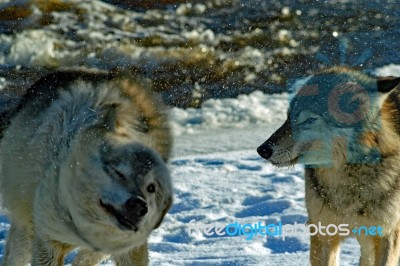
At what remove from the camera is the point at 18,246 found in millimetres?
4309

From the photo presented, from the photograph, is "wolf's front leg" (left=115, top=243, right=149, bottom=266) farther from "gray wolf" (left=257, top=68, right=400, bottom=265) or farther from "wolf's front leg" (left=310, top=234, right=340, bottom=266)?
"wolf's front leg" (left=310, top=234, right=340, bottom=266)

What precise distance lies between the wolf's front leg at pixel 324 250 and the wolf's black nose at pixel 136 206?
1.62 metres

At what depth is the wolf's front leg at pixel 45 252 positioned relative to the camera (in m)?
3.74

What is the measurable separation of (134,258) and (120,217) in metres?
0.62

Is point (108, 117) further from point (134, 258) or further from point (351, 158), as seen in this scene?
point (351, 158)

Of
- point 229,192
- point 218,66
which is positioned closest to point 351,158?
point 229,192

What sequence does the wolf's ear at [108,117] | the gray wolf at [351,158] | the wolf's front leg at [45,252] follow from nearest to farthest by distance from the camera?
the wolf's ear at [108,117]
the wolf's front leg at [45,252]
the gray wolf at [351,158]

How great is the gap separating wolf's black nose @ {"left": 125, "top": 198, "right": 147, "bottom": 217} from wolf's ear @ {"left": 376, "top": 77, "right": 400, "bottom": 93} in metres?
1.80

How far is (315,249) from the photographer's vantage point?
461 centimetres

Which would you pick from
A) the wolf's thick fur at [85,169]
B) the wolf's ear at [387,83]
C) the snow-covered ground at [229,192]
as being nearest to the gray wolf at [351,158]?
the wolf's ear at [387,83]

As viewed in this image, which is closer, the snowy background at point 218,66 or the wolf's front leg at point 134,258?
the wolf's front leg at point 134,258

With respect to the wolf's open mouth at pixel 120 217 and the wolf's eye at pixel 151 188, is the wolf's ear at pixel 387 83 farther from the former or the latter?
the wolf's open mouth at pixel 120 217

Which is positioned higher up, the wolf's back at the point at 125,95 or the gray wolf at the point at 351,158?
the wolf's back at the point at 125,95

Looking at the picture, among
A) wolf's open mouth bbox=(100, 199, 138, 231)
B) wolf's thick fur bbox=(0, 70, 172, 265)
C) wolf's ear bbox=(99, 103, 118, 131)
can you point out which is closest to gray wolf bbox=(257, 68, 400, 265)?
wolf's thick fur bbox=(0, 70, 172, 265)
